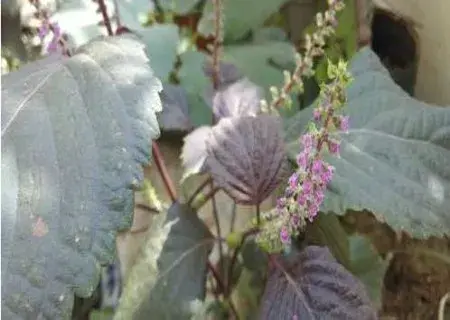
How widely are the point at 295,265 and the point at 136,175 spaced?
0.16 m

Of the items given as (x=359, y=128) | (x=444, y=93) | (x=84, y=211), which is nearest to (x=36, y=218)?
(x=84, y=211)

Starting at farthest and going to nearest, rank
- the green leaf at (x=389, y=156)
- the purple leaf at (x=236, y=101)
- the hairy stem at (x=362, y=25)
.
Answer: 1. the hairy stem at (x=362, y=25)
2. the purple leaf at (x=236, y=101)
3. the green leaf at (x=389, y=156)

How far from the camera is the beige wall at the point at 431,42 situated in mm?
785

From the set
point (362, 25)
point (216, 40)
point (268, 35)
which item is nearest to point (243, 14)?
point (268, 35)

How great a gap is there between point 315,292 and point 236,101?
197mm

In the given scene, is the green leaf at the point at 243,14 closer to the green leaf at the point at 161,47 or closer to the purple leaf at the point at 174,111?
Result: the green leaf at the point at 161,47

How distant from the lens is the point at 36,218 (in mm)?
516

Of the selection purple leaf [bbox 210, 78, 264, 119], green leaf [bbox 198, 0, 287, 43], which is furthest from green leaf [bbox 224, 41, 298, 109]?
purple leaf [bbox 210, 78, 264, 119]

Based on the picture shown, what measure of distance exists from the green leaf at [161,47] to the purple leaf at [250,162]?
0.23m

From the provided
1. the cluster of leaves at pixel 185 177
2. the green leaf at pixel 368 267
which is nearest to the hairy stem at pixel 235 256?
the cluster of leaves at pixel 185 177

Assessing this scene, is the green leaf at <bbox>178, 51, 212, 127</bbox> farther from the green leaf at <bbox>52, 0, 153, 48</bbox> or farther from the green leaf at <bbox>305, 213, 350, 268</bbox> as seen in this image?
the green leaf at <bbox>305, 213, 350, 268</bbox>

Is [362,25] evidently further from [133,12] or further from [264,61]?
[133,12]

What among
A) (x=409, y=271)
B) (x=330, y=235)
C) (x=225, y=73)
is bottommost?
(x=409, y=271)

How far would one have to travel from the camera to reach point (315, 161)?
54 cm
